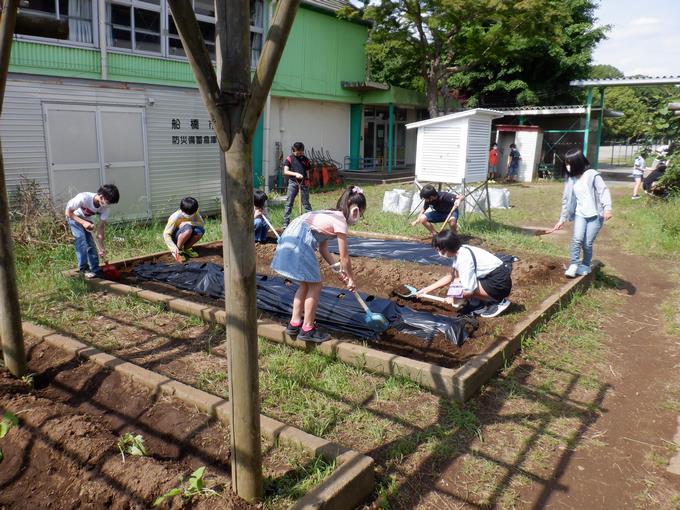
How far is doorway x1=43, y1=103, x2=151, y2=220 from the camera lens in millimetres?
8781

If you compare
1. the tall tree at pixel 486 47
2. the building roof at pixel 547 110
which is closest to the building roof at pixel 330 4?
the tall tree at pixel 486 47

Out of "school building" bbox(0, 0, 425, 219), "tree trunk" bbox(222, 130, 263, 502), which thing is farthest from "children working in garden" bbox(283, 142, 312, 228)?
"tree trunk" bbox(222, 130, 263, 502)

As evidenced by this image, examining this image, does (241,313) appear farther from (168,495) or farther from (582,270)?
(582,270)

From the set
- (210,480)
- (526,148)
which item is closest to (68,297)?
(210,480)

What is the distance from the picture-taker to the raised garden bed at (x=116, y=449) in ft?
8.14

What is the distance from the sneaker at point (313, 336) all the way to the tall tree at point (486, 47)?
49.7 feet

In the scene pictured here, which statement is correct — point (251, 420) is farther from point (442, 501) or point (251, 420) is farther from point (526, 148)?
point (526, 148)

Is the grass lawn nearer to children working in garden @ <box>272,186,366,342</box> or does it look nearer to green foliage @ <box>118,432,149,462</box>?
children working in garden @ <box>272,186,366,342</box>

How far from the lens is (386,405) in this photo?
345cm

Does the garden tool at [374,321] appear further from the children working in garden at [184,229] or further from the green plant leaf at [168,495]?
the children working in garden at [184,229]

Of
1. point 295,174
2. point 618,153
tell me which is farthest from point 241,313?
point 618,153

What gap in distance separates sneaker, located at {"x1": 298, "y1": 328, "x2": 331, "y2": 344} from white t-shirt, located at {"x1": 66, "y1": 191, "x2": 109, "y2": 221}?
120 inches

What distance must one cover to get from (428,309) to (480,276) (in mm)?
664

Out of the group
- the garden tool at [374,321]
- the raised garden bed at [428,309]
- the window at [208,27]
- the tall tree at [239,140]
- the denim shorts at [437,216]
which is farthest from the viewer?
the window at [208,27]
